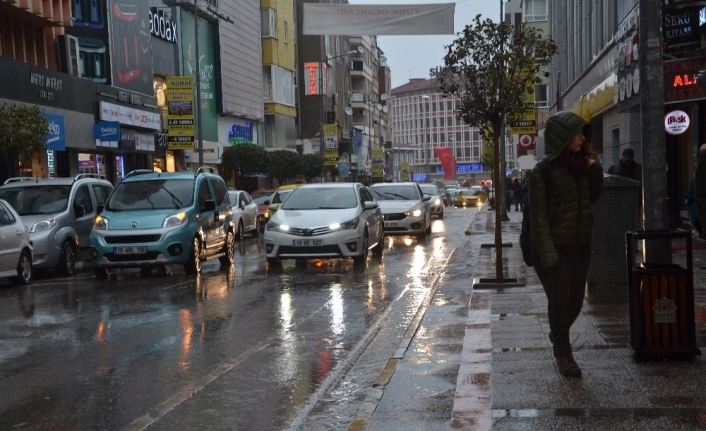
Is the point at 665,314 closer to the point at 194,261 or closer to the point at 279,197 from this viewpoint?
the point at 194,261

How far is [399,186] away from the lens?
30.4 m

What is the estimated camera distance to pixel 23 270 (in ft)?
57.3

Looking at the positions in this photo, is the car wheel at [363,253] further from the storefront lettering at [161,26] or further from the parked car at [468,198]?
the parked car at [468,198]

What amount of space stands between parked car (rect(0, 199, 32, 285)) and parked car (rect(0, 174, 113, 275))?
0.97 meters

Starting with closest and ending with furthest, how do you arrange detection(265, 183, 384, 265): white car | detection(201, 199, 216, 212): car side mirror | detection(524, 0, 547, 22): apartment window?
detection(265, 183, 384, 265): white car → detection(201, 199, 216, 212): car side mirror → detection(524, 0, 547, 22): apartment window

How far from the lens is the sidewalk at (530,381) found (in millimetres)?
6102

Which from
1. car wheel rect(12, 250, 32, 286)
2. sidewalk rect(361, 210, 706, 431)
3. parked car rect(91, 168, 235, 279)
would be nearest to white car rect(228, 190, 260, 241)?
parked car rect(91, 168, 235, 279)

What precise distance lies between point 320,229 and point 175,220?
8.29 ft

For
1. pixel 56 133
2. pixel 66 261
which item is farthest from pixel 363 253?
pixel 56 133

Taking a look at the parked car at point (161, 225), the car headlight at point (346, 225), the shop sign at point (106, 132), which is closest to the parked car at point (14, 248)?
the parked car at point (161, 225)

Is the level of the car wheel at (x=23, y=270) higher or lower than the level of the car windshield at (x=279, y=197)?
lower

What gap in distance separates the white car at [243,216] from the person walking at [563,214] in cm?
2321

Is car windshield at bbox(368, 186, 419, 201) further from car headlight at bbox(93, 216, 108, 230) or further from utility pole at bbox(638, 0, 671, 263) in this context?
utility pole at bbox(638, 0, 671, 263)

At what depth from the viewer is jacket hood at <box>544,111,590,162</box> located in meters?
7.26
